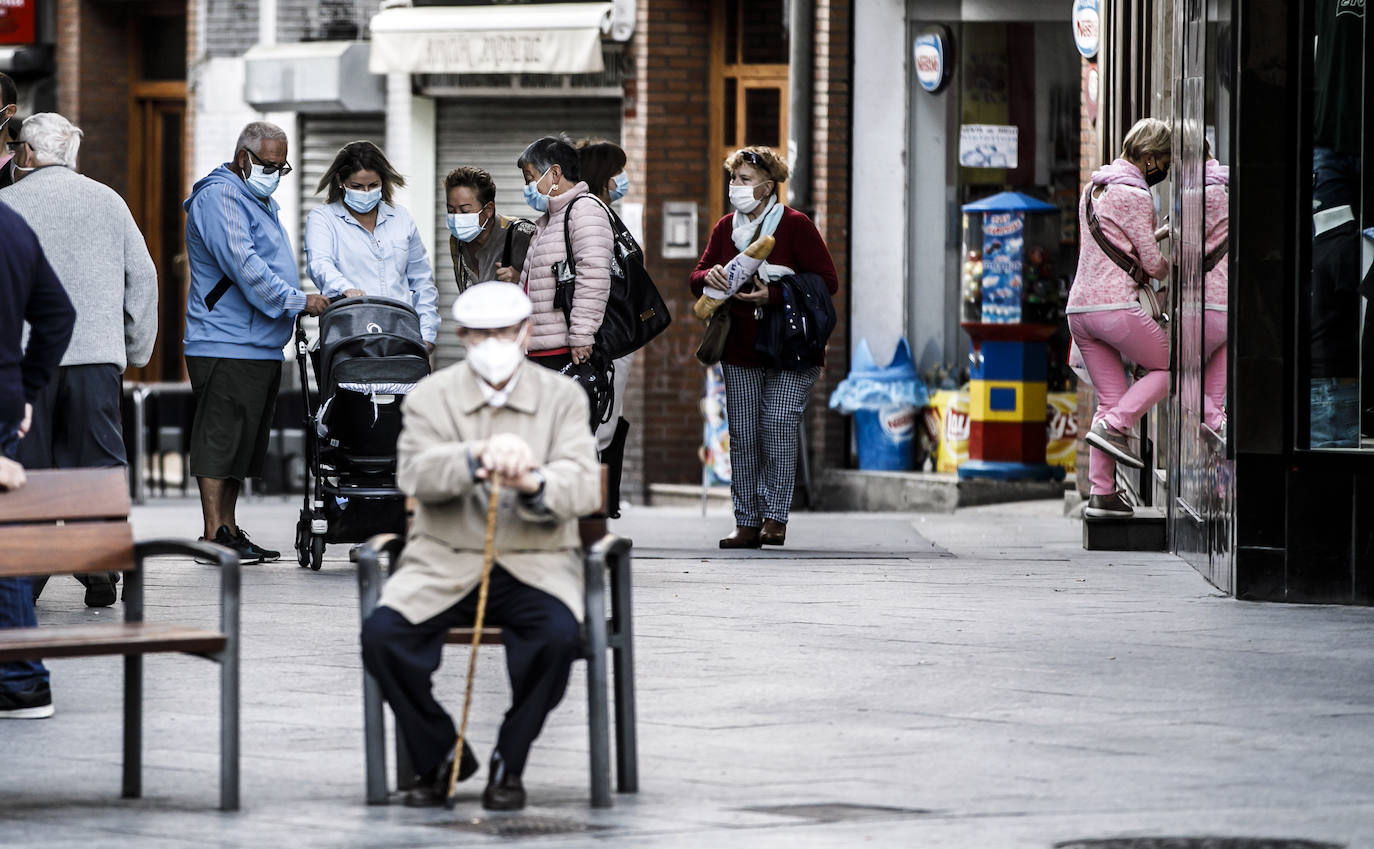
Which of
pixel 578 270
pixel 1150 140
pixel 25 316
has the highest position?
pixel 1150 140

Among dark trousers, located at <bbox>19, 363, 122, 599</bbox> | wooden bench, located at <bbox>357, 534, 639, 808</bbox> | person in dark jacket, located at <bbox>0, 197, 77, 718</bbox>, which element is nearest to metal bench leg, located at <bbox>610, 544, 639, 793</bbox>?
wooden bench, located at <bbox>357, 534, 639, 808</bbox>

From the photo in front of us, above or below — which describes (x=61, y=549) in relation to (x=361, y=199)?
below

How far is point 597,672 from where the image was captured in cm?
596

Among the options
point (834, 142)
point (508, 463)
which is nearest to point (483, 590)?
point (508, 463)

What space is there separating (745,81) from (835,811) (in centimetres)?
1350

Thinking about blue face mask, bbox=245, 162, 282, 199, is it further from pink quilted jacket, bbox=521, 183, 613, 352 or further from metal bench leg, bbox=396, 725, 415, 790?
metal bench leg, bbox=396, 725, 415, 790

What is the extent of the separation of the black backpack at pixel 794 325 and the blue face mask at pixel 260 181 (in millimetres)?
2394

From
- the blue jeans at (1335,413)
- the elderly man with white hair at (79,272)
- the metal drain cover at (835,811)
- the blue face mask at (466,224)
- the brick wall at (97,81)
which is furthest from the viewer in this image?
the brick wall at (97,81)

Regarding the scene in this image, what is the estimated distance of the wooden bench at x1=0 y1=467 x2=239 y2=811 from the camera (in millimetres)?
5957

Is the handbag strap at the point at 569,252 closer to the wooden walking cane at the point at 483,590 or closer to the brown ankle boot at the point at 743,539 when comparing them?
the brown ankle boot at the point at 743,539

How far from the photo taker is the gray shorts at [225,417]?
11.0m

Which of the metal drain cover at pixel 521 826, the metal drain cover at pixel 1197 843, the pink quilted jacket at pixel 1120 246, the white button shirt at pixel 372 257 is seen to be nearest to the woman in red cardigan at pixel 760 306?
the pink quilted jacket at pixel 1120 246

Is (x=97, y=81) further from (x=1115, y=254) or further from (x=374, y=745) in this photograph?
(x=374, y=745)

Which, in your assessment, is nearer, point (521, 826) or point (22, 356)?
point (521, 826)
